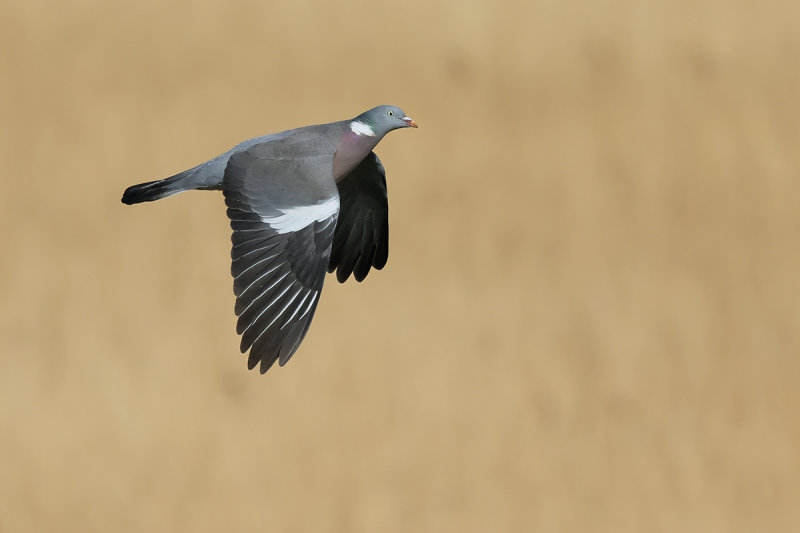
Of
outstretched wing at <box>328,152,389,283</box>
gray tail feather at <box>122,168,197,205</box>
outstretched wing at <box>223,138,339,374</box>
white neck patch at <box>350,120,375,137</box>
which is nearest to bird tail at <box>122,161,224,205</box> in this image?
gray tail feather at <box>122,168,197,205</box>

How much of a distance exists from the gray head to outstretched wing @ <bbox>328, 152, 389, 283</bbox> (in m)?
0.41

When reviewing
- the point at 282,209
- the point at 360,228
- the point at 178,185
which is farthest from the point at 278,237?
the point at 360,228

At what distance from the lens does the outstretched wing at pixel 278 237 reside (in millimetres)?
4109

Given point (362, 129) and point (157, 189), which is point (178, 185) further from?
point (362, 129)

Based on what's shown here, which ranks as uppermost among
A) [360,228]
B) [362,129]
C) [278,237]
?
[362,129]

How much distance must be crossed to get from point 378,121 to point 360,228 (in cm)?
60

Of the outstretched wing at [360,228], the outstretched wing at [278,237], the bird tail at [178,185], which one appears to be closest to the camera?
the outstretched wing at [278,237]

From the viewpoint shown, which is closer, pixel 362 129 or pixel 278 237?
pixel 278 237

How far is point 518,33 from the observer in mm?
8133

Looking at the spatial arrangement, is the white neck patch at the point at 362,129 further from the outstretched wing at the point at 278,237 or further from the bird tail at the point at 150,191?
the bird tail at the point at 150,191

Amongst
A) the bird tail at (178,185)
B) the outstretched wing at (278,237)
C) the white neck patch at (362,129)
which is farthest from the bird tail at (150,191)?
the white neck patch at (362,129)

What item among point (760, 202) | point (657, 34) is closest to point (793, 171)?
point (760, 202)

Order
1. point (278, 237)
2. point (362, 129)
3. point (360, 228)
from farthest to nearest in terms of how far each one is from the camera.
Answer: point (360, 228)
point (362, 129)
point (278, 237)

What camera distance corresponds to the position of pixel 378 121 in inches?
184
